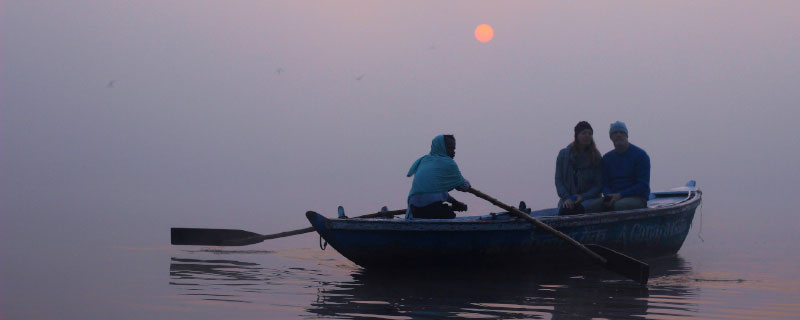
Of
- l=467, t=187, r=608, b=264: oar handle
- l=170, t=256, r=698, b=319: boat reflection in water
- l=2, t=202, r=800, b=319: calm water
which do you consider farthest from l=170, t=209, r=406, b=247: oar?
l=467, t=187, r=608, b=264: oar handle

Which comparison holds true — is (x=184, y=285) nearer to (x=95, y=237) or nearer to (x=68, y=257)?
(x=68, y=257)

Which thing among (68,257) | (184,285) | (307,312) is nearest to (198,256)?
(68,257)

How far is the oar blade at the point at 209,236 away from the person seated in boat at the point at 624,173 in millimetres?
4997

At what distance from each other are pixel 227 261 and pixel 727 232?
500 inches

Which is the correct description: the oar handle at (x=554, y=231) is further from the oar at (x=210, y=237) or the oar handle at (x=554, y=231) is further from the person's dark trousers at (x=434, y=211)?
the oar at (x=210, y=237)

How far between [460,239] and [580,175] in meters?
2.68

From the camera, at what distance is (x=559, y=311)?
8.47m

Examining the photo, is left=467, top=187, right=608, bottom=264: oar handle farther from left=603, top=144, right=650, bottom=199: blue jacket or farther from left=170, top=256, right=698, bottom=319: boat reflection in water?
left=603, top=144, right=650, bottom=199: blue jacket

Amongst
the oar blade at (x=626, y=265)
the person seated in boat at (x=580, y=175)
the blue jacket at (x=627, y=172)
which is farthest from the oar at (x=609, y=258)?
the blue jacket at (x=627, y=172)

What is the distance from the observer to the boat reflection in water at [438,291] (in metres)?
8.41

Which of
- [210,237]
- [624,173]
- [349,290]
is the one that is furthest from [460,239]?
[210,237]

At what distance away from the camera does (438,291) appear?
9.62 meters

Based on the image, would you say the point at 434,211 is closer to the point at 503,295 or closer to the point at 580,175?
the point at 503,295

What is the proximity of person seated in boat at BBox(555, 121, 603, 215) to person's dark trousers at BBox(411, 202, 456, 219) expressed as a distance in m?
2.09
